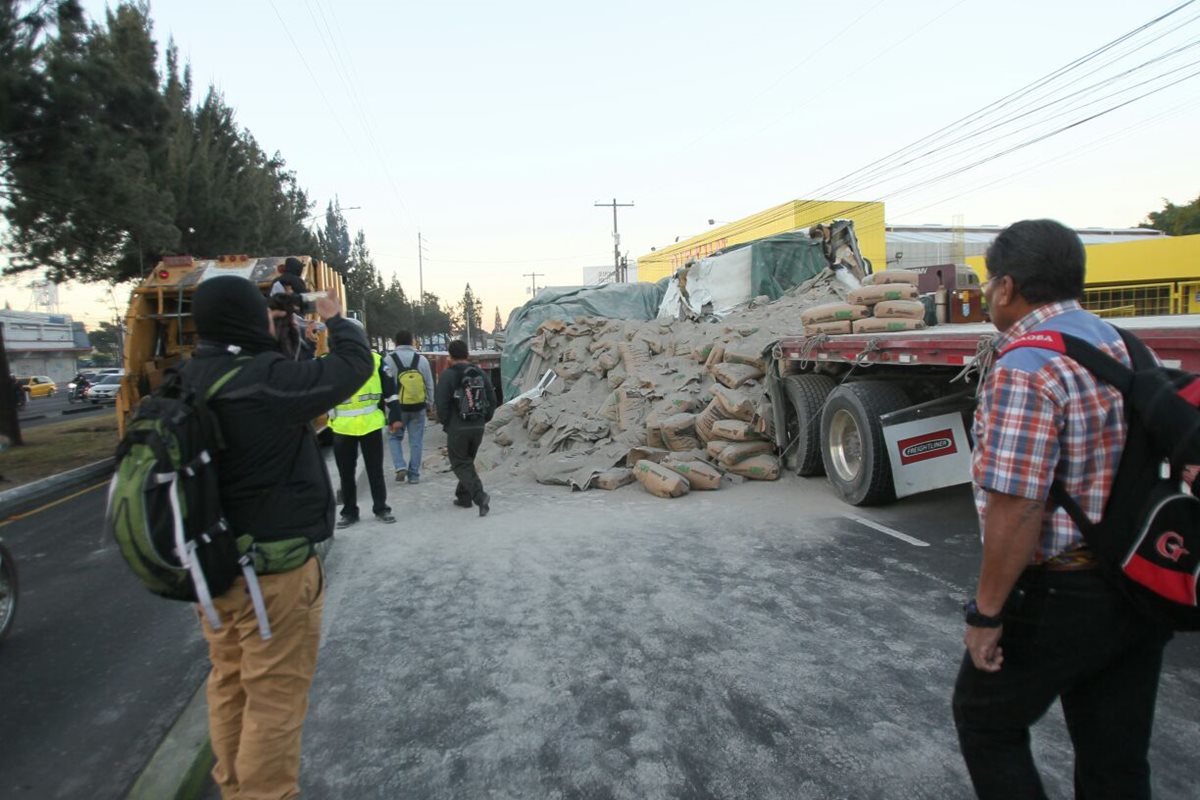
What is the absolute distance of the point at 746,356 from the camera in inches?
367

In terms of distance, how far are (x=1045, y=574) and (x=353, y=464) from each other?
638cm

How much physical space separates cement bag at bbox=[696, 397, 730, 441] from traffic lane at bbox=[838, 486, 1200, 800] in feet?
7.30

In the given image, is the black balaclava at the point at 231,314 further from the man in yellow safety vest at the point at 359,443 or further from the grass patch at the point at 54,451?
the grass patch at the point at 54,451

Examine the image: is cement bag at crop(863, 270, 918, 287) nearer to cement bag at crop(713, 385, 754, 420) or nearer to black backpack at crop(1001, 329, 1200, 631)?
cement bag at crop(713, 385, 754, 420)

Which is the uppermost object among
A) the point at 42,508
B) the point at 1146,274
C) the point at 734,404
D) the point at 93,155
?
the point at 93,155

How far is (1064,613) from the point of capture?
1.81m

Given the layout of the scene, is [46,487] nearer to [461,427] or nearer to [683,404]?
[461,427]

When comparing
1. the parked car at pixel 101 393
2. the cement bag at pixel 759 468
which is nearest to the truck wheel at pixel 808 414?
the cement bag at pixel 759 468

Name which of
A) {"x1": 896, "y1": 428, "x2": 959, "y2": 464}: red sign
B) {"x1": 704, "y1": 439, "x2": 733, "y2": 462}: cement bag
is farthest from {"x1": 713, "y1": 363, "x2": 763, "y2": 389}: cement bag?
{"x1": 896, "y1": 428, "x2": 959, "y2": 464}: red sign

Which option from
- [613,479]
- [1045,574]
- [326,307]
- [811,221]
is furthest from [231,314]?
[811,221]

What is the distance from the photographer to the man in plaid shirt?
1761 mm

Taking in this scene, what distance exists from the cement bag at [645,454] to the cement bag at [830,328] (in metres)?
2.19

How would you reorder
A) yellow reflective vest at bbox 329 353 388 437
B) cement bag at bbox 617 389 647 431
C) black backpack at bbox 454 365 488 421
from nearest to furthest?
yellow reflective vest at bbox 329 353 388 437 → black backpack at bbox 454 365 488 421 → cement bag at bbox 617 389 647 431

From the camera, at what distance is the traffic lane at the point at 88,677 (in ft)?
10.6
